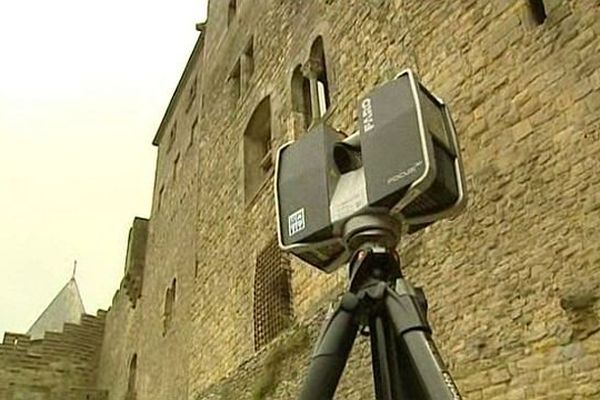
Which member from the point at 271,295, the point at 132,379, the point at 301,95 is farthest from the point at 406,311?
the point at 132,379

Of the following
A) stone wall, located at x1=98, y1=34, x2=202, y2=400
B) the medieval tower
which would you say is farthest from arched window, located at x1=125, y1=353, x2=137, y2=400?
the medieval tower

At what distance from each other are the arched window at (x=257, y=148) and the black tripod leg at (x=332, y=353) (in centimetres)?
764

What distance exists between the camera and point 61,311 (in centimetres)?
2958

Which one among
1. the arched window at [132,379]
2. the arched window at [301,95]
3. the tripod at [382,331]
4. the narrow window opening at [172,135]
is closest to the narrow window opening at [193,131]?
the narrow window opening at [172,135]

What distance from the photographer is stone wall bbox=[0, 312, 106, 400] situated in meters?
17.4

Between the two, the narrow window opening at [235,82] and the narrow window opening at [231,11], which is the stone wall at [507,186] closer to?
the narrow window opening at [235,82]

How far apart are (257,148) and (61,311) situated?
22.6 m

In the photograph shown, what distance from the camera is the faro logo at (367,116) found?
1.59 m

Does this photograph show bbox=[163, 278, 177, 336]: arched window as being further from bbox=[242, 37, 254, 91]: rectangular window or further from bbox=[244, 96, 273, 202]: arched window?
bbox=[242, 37, 254, 91]: rectangular window

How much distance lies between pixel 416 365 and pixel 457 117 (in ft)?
13.6

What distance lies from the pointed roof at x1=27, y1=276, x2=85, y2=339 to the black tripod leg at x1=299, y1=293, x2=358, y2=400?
1131 inches

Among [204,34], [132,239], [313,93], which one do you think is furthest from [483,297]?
[132,239]

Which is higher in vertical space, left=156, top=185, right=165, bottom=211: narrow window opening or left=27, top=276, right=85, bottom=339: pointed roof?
left=27, top=276, right=85, bottom=339: pointed roof

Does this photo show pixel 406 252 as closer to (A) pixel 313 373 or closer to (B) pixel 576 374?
(B) pixel 576 374
